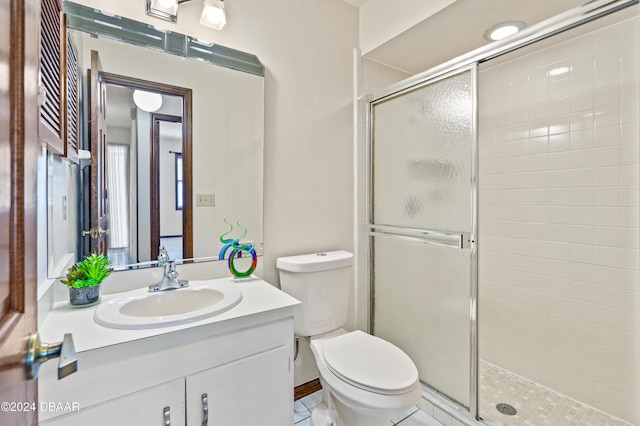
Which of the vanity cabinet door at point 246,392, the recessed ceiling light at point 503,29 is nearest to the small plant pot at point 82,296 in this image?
the vanity cabinet door at point 246,392

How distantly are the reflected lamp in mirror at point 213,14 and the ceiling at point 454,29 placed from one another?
0.96 metres

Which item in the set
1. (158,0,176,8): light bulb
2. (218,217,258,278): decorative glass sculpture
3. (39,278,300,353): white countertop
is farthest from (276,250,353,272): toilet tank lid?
(158,0,176,8): light bulb

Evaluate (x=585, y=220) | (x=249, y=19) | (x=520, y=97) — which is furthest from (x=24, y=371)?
(x=520, y=97)

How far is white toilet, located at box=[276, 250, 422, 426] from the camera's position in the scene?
125cm

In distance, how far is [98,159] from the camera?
134 centimetres

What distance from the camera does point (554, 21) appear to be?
1.22m

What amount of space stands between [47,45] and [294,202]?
48.4 inches

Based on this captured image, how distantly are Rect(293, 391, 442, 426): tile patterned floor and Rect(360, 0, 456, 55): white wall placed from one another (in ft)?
6.96

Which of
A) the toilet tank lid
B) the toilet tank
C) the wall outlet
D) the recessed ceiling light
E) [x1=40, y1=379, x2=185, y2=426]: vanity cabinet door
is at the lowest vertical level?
[x1=40, y1=379, x2=185, y2=426]: vanity cabinet door

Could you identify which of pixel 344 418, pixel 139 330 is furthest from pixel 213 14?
pixel 344 418

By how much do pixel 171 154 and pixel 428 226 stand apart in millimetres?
1367

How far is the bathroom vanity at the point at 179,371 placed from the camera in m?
0.87

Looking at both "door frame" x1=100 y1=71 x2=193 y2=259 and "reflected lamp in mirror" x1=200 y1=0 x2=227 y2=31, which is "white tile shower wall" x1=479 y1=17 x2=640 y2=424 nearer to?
"reflected lamp in mirror" x1=200 y1=0 x2=227 y2=31

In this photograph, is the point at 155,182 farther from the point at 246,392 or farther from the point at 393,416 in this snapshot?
the point at 393,416
